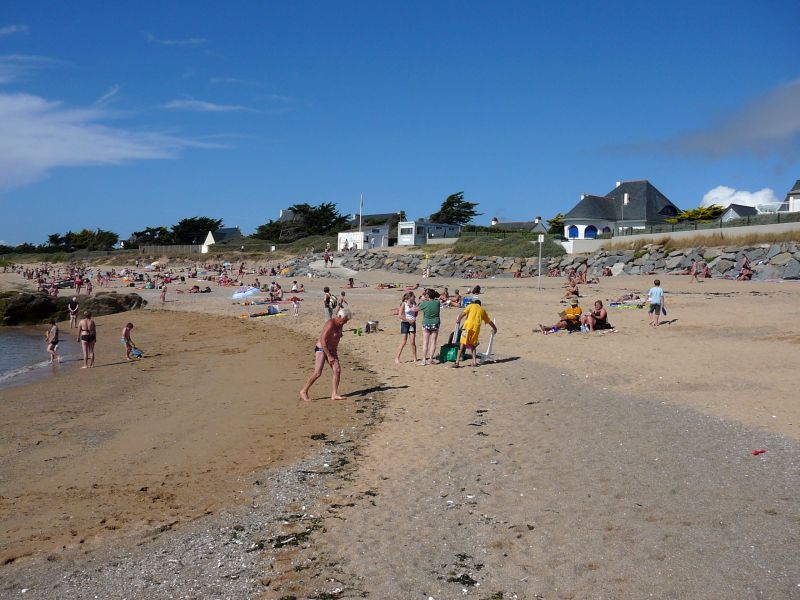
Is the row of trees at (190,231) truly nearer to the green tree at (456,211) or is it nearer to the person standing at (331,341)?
the green tree at (456,211)

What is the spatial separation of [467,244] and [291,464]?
45497mm

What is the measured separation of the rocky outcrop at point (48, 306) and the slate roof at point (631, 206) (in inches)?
1322

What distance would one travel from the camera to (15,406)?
447 inches

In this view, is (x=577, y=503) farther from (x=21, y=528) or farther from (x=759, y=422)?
(x=21, y=528)

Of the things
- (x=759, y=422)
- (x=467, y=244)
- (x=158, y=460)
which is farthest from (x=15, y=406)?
(x=467, y=244)

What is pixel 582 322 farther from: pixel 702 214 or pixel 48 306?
pixel 702 214

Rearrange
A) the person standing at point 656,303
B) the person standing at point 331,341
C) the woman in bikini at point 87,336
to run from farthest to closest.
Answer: the person standing at point 656,303 < the woman in bikini at point 87,336 < the person standing at point 331,341

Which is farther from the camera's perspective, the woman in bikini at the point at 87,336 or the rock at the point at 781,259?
the rock at the point at 781,259

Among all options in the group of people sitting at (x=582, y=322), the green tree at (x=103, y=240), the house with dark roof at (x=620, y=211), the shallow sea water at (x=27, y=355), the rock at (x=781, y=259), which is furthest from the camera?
the green tree at (x=103, y=240)

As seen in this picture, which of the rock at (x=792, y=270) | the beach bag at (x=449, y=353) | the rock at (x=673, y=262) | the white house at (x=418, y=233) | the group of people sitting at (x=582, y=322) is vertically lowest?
the beach bag at (x=449, y=353)

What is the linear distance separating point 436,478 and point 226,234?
100m

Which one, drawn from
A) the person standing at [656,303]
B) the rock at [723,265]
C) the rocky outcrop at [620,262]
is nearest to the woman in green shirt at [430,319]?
the person standing at [656,303]

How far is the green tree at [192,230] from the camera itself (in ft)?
328

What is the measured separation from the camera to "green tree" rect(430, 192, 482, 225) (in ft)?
249
